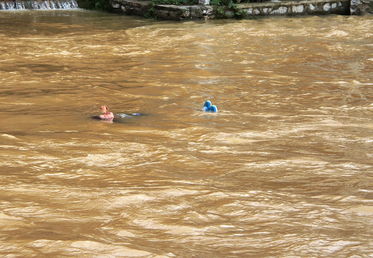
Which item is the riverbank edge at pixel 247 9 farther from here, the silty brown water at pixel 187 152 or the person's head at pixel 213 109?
the person's head at pixel 213 109

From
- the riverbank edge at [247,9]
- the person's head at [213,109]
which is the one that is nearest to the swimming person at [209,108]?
the person's head at [213,109]

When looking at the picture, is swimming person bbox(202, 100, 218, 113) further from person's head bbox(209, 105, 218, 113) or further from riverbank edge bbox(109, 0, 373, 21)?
A: riverbank edge bbox(109, 0, 373, 21)

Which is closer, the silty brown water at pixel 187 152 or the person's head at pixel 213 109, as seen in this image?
the silty brown water at pixel 187 152

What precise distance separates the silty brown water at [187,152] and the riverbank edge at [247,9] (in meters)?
4.27

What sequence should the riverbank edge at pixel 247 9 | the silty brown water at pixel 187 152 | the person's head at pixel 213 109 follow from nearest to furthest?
the silty brown water at pixel 187 152 < the person's head at pixel 213 109 < the riverbank edge at pixel 247 9

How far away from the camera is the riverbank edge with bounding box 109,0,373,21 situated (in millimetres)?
16328

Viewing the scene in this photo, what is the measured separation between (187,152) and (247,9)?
38.3 feet

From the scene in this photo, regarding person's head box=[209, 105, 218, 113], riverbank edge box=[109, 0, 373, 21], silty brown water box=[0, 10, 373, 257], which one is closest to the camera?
silty brown water box=[0, 10, 373, 257]

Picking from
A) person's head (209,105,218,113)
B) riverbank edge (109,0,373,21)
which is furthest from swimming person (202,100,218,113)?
riverbank edge (109,0,373,21)

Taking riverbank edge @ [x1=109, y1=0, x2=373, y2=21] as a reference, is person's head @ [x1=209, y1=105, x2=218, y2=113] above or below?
below

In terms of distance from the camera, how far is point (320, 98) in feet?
27.0

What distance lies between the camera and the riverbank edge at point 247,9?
16.3 meters

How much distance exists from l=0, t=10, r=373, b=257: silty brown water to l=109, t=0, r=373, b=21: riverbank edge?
4.27m

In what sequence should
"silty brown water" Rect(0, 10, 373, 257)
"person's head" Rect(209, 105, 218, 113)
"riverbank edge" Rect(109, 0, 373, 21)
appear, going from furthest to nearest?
"riverbank edge" Rect(109, 0, 373, 21)
"person's head" Rect(209, 105, 218, 113)
"silty brown water" Rect(0, 10, 373, 257)
